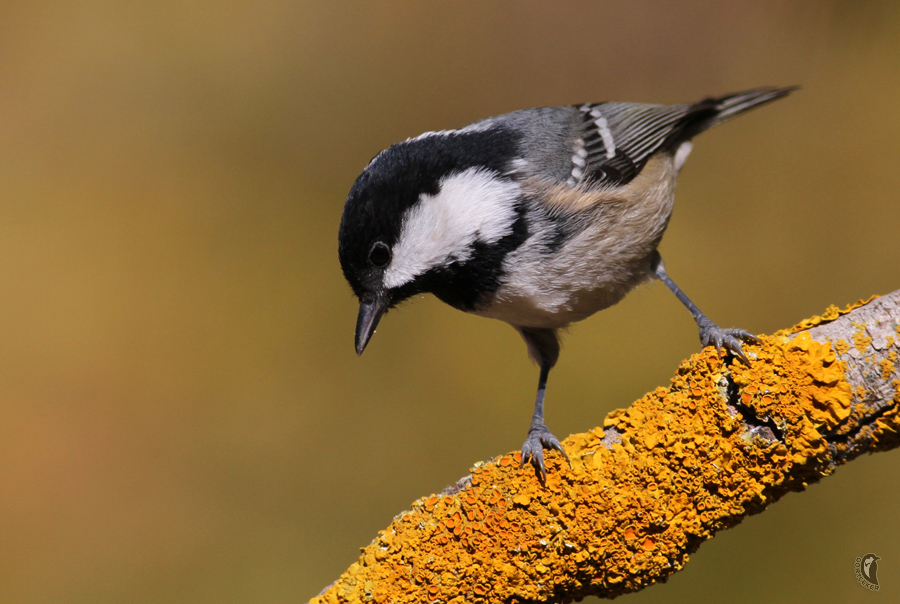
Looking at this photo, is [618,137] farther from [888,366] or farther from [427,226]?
[888,366]

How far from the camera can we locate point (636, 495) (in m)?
0.99

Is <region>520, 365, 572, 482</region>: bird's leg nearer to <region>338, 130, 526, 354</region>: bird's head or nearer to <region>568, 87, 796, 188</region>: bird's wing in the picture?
<region>338, 130, 526, 354</region>: bird's head

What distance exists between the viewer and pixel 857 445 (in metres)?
1.00

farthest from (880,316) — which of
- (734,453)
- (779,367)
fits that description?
(734,453)

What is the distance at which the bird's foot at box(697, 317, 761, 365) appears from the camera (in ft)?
3.44

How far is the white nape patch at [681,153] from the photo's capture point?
6.05 feet

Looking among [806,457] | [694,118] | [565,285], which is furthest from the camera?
[694,118]

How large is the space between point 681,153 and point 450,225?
91 centimetres

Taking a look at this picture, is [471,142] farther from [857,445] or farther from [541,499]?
[857,445]

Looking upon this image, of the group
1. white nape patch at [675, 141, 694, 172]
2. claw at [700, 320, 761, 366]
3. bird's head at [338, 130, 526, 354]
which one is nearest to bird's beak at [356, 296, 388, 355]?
bird's head at [338, 130, 526, 354]

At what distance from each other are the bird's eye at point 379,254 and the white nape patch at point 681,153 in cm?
99

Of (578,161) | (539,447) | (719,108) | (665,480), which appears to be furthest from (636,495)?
(719,108)

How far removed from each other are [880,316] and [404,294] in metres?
0.84

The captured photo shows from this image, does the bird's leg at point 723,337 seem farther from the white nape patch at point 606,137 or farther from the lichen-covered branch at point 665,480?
the white nape patch at point 606,137
